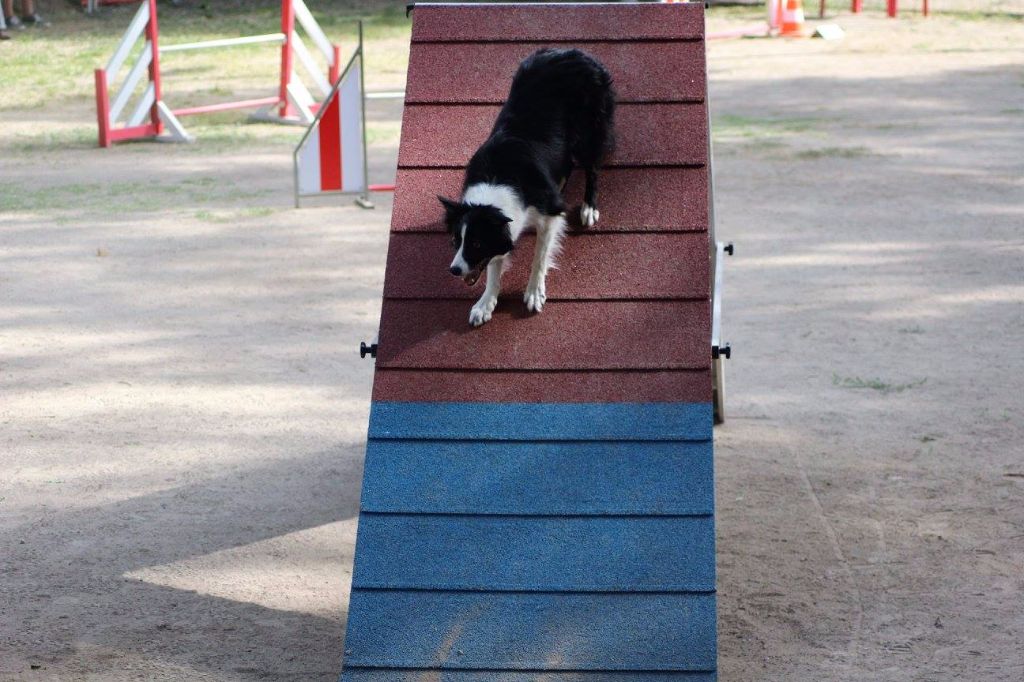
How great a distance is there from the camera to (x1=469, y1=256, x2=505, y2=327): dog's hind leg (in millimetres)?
4309

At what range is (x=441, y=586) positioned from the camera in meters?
3.78

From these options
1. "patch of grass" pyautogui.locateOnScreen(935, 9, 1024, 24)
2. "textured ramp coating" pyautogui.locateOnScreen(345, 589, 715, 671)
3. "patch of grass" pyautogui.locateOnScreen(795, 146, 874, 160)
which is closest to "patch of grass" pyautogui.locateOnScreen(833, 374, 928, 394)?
"textured ramp coating" pyautogui.locateOnScreen(345, 589, 715, 671)

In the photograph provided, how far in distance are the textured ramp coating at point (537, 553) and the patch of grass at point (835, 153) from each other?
26.5ft

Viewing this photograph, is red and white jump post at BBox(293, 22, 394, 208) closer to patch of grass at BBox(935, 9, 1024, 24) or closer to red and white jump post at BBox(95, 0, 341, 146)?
red and white jump post at BBox(95, 0, 341, 146)

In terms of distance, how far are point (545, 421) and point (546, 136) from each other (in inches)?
41.0

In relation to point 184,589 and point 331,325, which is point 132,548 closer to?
point 184,589

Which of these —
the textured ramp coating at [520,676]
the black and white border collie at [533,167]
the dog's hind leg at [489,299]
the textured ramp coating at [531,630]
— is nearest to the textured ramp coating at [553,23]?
the black and white border collie at [533,167]

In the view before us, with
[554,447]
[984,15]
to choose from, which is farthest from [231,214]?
[984,15]

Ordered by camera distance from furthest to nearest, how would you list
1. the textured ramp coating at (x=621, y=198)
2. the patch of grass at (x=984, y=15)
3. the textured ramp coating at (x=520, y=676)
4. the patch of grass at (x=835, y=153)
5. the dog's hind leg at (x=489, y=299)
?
the patch of grass at (x=984, y=15) → the patch of grass at (x=835, y=153) → the textured ramp coating at (x=621, y=198) → the dog's hind leg at (x=489, y=299) → the textured ramp coating at (x=520, y=676)

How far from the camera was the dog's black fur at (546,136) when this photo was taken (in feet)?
13.9

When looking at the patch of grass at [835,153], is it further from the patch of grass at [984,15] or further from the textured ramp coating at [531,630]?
the patch of grass at [984,15]

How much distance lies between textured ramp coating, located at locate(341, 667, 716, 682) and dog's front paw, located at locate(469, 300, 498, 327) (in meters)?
1.16

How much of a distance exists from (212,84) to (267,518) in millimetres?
11522

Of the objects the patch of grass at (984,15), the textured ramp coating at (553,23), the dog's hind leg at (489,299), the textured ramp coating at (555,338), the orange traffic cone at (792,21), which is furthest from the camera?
the patch of grass at (984,15)
